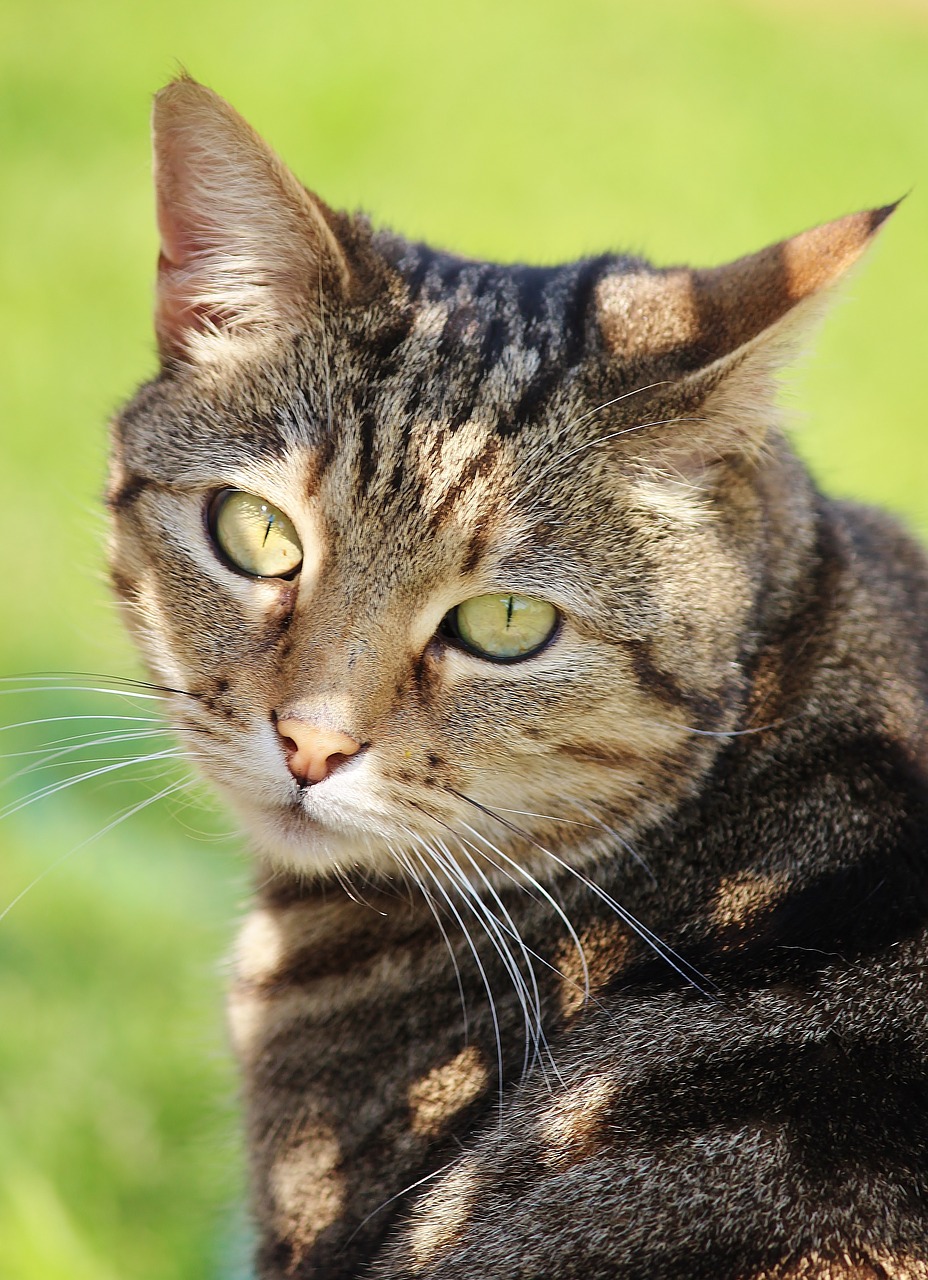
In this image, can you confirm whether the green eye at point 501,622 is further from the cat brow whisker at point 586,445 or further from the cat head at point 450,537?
the cat brow whisker at point 586,445

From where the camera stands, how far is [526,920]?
2.13 m

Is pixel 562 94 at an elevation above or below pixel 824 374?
above

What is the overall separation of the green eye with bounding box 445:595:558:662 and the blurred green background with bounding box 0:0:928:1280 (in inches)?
21.3

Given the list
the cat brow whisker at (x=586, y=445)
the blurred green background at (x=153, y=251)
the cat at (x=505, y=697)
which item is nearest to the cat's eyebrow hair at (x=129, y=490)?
the cat at (x=505, y=697)

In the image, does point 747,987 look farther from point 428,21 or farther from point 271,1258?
point 428,21

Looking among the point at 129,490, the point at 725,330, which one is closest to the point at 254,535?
the point at 129,490

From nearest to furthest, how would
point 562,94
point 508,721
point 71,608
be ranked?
1. point 508,721
2. point 71,608
3. point 562,94

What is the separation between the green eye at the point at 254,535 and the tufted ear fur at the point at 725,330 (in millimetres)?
598

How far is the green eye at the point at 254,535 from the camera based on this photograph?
2.06 metres

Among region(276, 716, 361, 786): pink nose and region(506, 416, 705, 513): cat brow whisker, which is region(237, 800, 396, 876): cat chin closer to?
region(276, 716, 361, 786): pink nose

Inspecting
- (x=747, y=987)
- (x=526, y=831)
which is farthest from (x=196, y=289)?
(x=747, y=987)

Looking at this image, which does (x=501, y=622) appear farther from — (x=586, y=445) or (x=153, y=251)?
(x=153, y=251)

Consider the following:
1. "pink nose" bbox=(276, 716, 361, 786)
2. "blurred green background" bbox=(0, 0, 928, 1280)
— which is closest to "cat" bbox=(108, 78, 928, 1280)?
"pink nose" bbox=(276, 716, 361, 786)

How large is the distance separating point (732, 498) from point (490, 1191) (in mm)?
1111
